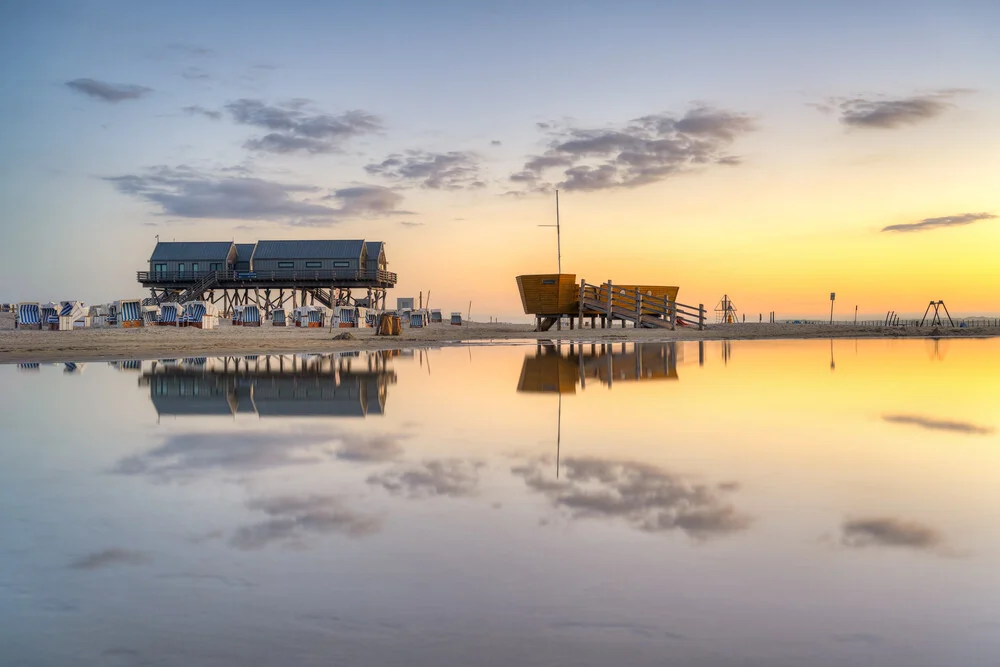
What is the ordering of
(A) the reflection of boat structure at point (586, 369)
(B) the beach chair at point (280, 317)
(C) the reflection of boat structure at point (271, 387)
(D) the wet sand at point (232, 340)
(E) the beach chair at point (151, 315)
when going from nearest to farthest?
(C) the reflection of boat structure at point (271, 387)
(A) the reflection of boat structure at point (586, 369)
(D) the wet sand at point (232, 340)
(E) the beach chair at point (151, 315)
(B) the beach chair at point (280, 317)

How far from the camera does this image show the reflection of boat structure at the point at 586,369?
1476cm

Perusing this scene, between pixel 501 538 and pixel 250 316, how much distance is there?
164ft

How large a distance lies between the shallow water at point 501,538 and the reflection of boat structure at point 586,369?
4239 millimetres

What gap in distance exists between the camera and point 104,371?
709 inches

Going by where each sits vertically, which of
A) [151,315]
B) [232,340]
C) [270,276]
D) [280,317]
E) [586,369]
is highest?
[270,276]

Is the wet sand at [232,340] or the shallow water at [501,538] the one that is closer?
the shallow water at [501,538]

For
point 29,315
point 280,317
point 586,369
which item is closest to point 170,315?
point 29,315

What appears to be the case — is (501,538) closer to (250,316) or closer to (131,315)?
(131,315)

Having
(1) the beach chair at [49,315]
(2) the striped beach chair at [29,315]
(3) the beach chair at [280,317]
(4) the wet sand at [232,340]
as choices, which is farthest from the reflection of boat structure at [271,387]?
(3) the beach chair at [280,317]

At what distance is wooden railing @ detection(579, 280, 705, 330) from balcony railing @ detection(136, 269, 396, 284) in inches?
1138

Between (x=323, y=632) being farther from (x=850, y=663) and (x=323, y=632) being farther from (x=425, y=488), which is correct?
(x=425, y=488)

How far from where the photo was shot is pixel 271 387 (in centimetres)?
1402

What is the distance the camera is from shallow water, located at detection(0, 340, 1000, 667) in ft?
10.4

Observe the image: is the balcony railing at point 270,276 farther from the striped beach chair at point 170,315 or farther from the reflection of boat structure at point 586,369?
the reflection of boat structure at point 586,369
